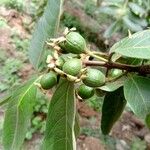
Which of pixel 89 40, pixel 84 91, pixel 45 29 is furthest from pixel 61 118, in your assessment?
pixel 89 40

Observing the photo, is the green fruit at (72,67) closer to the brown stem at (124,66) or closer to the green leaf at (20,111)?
the brown stem at (124,66)

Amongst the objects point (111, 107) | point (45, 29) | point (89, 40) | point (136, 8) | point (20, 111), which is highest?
point (45, 29)

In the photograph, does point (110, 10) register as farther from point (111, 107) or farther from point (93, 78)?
point (93, 78)

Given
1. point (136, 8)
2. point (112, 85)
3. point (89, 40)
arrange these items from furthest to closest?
point (89, 40) → point (136, 8) → point (112, 85)

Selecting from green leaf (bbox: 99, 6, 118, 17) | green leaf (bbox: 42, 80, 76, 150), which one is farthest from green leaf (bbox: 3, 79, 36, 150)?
green leaf (bbox: 99, 6, 118, 17)

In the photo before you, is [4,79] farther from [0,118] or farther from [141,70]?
[141,70]

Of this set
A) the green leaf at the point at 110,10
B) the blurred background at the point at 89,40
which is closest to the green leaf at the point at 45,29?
the blurred background at the point at 89,40
